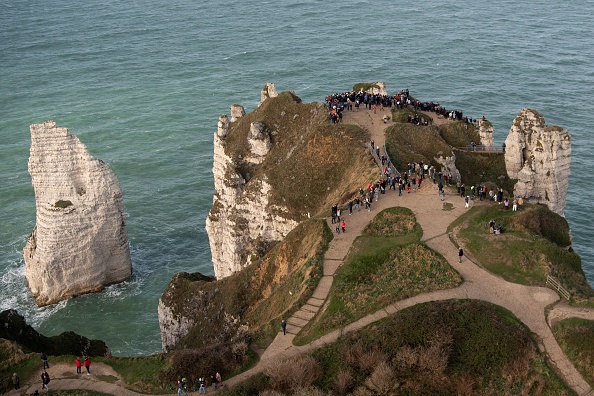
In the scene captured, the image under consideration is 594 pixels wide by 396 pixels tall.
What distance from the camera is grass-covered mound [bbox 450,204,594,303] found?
56250 millimetres

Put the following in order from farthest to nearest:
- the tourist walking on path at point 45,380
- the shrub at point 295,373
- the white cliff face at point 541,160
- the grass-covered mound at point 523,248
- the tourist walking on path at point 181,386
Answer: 1. the white cliff face at point 541,160
2. the grass-covered mound at point 523,248
3. the tourist walking on path at point 45,380
4. the tourist walking on path at point 181,386
5. the shrub at point 295,373

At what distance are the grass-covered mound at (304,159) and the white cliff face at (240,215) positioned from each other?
0.75m

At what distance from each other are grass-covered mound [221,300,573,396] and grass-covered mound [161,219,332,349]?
985 centimetres

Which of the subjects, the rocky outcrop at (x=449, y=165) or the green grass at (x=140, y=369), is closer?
the green grass at (x=140, y=369)

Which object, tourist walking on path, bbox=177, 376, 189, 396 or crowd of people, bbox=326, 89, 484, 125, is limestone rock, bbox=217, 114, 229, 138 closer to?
crowd of people, bbox=326, 89, 484, 125

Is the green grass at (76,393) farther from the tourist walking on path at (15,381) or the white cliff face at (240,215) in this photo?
the white cliff face at (240,215)

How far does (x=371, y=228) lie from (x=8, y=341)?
1196 inches

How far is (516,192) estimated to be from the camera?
7925 cm

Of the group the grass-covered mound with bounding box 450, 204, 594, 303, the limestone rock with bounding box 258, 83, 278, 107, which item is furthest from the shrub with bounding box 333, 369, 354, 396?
the limestone rock with bounding box 258, 83, 278, 107

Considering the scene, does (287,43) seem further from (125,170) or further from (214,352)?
(214,352)

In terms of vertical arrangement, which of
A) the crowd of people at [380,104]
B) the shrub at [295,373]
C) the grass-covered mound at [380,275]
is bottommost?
the shrub at [295,373]

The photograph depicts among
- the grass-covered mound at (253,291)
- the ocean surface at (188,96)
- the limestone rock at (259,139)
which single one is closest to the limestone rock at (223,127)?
the limestone rock at (259,139)

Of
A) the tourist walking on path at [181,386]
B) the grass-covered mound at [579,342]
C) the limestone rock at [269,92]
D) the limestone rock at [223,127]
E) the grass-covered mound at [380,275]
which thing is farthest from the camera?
the limestone rock at [269,92]

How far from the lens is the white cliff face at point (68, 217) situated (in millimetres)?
94375
